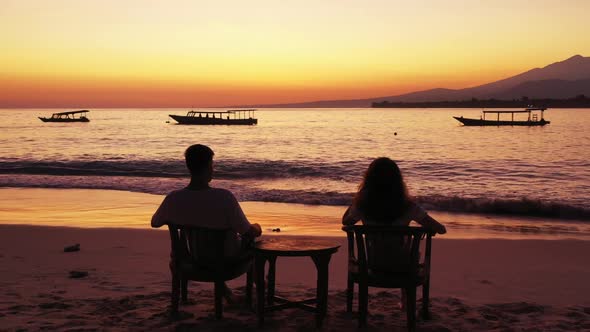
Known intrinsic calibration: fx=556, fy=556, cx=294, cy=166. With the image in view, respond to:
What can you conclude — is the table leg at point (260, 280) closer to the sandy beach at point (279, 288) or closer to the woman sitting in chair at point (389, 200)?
the sandy beach at point (279, 288)

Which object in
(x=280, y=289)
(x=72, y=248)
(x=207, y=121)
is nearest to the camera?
(x=280, y=289)

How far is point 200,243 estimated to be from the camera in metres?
4.21

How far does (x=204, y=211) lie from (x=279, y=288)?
1807mm

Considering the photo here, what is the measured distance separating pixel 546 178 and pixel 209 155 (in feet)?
65.2

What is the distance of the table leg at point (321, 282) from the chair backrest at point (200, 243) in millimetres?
710

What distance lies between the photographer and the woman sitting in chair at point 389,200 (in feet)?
13.2

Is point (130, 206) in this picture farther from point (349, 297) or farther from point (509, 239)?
point (349, 297)

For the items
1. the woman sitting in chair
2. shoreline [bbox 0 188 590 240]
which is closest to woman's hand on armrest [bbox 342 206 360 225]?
the woman sitting in chair

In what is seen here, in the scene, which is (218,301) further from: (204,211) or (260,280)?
(204,211)

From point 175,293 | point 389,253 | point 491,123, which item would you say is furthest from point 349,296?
point 491,123

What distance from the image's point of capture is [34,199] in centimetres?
1396

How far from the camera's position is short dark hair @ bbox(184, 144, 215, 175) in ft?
13.5

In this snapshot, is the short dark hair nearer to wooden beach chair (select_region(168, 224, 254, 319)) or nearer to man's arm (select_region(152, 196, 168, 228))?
man's arm (select_region(152, 196, 168, 228))

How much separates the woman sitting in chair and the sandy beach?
907 millimetres
